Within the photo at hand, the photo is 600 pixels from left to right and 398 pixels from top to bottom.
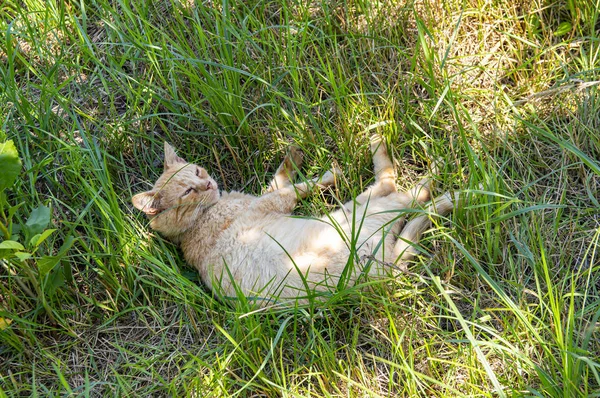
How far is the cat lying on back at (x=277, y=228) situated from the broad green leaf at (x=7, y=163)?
2.16ft

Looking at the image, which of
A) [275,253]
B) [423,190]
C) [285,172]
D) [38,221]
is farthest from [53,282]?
[423,190]

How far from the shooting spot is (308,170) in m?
3.40

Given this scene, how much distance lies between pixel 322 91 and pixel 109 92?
126cm

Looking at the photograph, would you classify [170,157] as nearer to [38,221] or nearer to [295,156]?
[295,156]

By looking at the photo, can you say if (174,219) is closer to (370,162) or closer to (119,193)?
(119,193)

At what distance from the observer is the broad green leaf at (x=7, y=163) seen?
244 centimetres

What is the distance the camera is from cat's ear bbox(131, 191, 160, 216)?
120 inches

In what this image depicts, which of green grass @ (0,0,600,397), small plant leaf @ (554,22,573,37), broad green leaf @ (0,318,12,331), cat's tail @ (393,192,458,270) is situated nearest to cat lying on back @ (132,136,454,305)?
cat's tail @ (393,192,458,270)

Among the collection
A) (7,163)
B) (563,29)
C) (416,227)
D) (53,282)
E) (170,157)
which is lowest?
(416,227)

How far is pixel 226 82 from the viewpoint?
130 inches

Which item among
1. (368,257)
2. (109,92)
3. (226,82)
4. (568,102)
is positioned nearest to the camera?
(368,257)

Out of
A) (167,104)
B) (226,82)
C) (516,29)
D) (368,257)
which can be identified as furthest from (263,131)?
(516,29)

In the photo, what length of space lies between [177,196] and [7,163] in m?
0.94

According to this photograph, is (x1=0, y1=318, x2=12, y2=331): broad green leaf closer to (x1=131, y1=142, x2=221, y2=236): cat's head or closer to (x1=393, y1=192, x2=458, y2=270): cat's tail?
(x1=131, y1=142, x2=221, y2=236): cat's head
